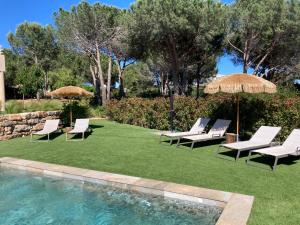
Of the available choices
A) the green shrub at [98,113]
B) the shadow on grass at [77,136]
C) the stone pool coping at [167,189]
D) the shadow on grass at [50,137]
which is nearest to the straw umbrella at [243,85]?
the stone pool coping at [167,189]

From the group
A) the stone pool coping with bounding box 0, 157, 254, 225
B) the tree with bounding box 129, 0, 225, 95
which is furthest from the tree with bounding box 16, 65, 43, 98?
the stone pool coping with bounding box 0, 157, 254, 225

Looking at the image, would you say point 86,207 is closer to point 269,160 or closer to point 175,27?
point 269,160

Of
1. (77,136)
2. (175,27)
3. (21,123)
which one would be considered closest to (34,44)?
(175,27)

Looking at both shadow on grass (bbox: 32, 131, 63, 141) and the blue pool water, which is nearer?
the blue pool water

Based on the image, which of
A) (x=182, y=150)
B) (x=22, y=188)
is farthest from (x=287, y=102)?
(x=22, y=188)

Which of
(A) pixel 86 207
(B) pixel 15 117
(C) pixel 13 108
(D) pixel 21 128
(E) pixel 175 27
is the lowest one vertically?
(A) pixel 86 207

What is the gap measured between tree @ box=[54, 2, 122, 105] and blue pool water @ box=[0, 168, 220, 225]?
15.8m

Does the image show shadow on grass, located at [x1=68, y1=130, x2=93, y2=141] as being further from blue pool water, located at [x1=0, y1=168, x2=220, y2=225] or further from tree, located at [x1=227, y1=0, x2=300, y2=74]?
tree, located at [x1=227, y1=0, x2=300, y2=74]

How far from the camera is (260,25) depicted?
22.8 metres

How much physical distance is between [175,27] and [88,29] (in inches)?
272

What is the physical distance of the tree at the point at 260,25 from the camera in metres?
22.4

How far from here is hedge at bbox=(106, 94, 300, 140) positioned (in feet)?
30.8

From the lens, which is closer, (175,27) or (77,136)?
(77,136)

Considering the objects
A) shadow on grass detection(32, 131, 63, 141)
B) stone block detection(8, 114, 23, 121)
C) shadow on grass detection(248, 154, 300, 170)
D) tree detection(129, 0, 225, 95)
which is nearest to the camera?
shadow on grass detection(248, 154, 300, 170)
